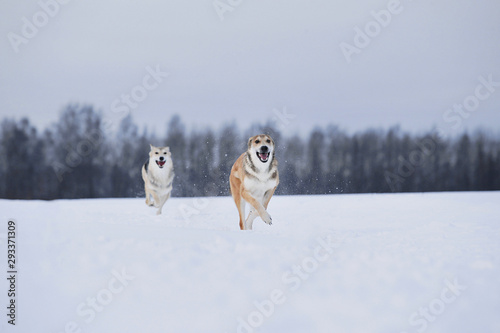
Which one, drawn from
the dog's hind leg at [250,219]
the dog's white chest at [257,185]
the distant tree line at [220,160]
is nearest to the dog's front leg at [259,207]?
the dog's white chest at [257,185]

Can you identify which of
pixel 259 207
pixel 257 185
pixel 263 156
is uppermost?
pixel 263 156

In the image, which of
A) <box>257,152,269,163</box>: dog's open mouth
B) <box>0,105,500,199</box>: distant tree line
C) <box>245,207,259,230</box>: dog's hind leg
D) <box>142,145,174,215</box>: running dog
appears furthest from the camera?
<box>0,105,500,199</box>: distant tree line

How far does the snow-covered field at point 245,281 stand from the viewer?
13.1ft

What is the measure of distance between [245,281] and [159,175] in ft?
22.3

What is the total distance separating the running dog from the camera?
1077 cm

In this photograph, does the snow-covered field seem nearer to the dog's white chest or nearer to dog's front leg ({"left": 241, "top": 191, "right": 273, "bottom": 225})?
dog's front leg ({"left": 241, "top": 191, "right": 273, "bottom": 225})

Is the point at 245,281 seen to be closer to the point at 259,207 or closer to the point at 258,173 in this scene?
the point at 259,207

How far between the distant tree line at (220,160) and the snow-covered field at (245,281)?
64.1 feet

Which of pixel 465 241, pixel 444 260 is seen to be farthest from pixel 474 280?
pixel 465 241

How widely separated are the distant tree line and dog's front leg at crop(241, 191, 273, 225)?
1799 centimetres

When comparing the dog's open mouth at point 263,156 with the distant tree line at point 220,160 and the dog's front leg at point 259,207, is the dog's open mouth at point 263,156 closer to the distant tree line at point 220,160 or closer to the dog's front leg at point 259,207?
the dog's front leg at point 259,207

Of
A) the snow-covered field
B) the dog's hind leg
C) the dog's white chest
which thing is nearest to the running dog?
the dog's hind leg

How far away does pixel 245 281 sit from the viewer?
14.9ft

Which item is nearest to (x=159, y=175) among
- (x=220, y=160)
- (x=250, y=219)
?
(x=250, y=219)
